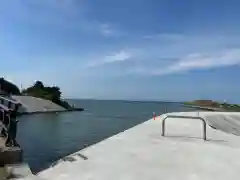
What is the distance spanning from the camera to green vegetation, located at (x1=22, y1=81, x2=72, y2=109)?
3364 inches

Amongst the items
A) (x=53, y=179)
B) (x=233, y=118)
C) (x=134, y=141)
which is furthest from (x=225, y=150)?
(x=233, y=118)

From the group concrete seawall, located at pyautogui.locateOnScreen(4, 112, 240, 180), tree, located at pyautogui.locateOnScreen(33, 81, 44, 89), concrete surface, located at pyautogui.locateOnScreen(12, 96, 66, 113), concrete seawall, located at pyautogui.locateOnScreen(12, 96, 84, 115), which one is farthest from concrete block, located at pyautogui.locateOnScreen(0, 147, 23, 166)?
tree, located at pyautogui.locateOnScreen(33, 81, 44, 89)

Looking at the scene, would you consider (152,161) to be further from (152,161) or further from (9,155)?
(9,155)

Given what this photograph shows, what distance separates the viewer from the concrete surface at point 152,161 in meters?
5.41

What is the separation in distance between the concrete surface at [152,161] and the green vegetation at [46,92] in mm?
77394

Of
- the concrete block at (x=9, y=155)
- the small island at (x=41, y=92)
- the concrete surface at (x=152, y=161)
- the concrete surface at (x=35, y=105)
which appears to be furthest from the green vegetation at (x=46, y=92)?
the concrete surface at (x=152, y=161)

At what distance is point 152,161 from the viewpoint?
6445 millimetres

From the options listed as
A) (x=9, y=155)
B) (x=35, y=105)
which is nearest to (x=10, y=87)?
(x=35, y=105)

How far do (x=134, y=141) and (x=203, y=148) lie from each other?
79.6 inches

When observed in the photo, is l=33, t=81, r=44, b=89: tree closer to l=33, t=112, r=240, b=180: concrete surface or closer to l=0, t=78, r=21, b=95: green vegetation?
l=0, t=78, r=21, b=95: green vegetation

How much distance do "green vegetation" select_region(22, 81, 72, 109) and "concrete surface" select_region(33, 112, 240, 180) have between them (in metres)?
77.4

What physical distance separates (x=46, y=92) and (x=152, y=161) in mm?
85262

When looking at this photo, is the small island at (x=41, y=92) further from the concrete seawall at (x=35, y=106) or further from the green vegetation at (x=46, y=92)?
the concrete seawall at (x=35, y=106)

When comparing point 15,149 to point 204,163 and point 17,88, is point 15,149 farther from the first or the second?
point 17,88
